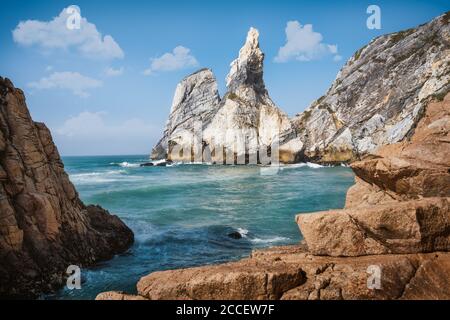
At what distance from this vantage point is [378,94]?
100m

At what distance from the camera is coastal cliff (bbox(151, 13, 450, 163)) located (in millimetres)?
87125

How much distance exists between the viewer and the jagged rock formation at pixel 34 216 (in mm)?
15289

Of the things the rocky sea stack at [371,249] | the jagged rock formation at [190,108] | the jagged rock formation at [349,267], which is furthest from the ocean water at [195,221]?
the jagged rock formation at [190,108]

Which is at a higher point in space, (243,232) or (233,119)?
(233,119)

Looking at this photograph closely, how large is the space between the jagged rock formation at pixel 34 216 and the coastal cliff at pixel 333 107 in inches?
2840

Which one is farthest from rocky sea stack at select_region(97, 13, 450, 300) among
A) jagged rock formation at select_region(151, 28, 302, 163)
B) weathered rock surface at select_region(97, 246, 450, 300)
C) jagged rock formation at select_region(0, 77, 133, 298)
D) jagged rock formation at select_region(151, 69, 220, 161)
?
jagged rock formation at select_region(151, 69, 220, 161)

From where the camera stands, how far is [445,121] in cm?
1490

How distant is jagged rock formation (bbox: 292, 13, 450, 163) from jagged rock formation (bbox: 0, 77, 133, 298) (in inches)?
2852

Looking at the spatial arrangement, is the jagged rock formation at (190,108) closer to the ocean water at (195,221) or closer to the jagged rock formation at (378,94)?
the jagged rock formation at (378,94)

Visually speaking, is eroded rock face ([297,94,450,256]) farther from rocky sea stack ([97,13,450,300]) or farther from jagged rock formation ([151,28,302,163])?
jagged rock formation ([151,28,302,163])

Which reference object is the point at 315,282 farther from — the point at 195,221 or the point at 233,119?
the point at 233,119

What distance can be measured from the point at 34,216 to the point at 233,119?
103910 mm

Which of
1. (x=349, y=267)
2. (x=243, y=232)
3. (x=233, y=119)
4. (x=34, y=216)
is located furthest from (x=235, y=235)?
(x=233, y=119)
